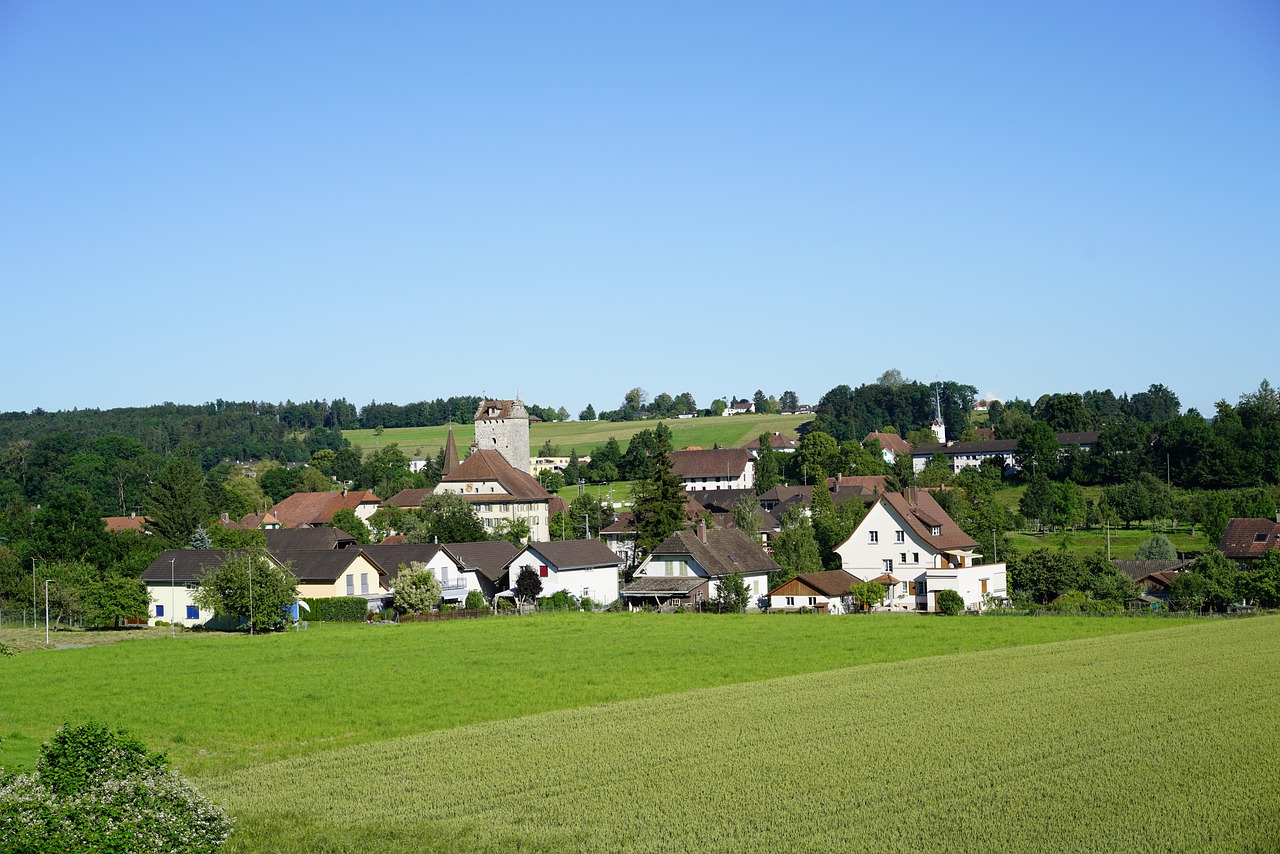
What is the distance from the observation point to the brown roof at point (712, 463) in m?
155

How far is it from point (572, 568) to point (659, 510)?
7706mm

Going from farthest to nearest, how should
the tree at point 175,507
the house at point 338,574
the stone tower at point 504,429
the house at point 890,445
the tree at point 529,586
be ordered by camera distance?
1. the house at point 890,445
2. the stone tower at point 504,429
3. the tree at point 175,507
4. the tree at point 529,586
5. the house at point 338,574

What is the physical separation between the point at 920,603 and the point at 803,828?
46.9 meters

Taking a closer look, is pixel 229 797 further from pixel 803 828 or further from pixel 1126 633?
pixel 1126 633

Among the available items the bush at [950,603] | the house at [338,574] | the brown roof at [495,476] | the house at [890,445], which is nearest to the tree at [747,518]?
the house at [338,574]

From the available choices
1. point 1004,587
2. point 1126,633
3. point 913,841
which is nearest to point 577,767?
point 913,841

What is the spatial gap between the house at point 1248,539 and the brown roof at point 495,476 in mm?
61844

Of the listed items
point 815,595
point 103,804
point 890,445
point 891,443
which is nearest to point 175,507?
point 815,595

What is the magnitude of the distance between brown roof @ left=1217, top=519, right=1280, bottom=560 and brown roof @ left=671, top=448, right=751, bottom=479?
269ft

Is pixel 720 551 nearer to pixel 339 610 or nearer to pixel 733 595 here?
pixel 733 595

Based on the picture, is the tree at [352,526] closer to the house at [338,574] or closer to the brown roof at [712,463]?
the house at [338,574]

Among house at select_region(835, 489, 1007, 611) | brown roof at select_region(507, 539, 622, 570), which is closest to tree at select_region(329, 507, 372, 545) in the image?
brown roof at select_region(507, 539, 622, 570)

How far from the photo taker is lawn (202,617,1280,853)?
61.1 feet

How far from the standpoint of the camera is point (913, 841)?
58.9 feet
